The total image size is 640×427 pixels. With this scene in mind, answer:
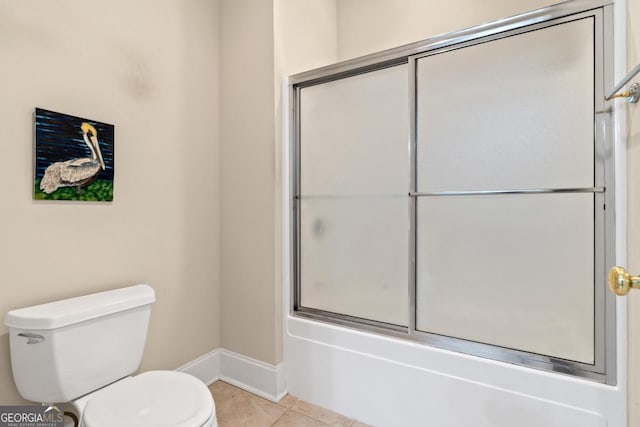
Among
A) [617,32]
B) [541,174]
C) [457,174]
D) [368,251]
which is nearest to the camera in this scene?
[617,32]

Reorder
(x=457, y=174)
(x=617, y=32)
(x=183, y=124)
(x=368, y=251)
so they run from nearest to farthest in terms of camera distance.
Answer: (x=617, y=32) → (x=457, y=174) → (x=368, y=251) → (x=183, y=124)

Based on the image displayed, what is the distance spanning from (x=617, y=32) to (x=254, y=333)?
7.07 feet

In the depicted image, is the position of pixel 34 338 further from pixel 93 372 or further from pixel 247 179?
pixel 247 179

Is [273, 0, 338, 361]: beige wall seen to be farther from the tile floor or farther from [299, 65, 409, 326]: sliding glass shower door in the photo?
the tile floor

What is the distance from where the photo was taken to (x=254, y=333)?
6.43ft

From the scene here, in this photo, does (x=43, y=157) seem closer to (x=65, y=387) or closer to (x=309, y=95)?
(x=65, y=387)

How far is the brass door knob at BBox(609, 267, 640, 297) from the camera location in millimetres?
744

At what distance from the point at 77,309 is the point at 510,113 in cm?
190

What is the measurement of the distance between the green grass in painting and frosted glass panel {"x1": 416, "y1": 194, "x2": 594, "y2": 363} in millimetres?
1498

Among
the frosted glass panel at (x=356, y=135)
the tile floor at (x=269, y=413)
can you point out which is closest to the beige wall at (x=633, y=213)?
the frosted glass panel at (x=356, y=135)

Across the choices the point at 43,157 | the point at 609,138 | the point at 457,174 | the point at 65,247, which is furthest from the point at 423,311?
the point at 43,157

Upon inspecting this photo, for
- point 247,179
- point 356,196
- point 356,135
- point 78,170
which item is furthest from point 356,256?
point 78,170

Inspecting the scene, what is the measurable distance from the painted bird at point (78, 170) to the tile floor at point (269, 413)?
136cm

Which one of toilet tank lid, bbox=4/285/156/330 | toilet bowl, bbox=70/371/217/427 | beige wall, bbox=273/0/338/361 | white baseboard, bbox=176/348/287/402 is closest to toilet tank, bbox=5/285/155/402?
toilet tank lid, bbox=4/285/156/330
